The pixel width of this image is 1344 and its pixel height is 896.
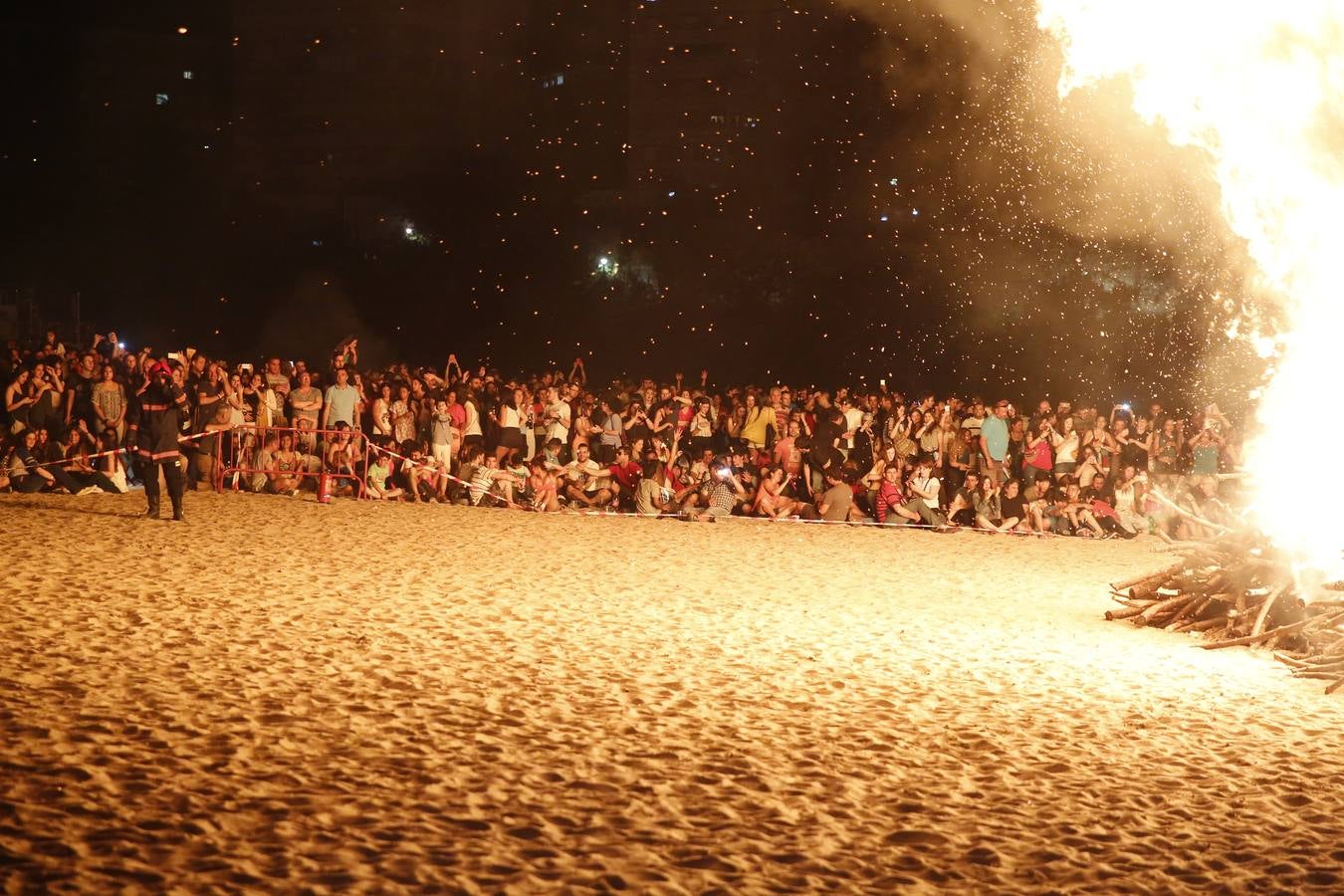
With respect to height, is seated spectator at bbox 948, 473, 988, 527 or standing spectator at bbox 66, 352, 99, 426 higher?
standing spectator at bbox 66, 352, 99, 426

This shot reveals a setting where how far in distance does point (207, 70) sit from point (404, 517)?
91330 millimetres

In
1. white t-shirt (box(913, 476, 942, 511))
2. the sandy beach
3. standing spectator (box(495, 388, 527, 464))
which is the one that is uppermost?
standing spectator (box(495, 388, 527, 464))

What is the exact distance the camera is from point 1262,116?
1114 centimetres

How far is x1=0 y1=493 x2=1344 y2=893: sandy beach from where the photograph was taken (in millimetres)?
5473

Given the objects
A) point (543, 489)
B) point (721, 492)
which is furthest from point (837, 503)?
point (543, 489)

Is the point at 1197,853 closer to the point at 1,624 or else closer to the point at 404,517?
the point at 1,624

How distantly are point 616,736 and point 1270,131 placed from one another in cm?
776

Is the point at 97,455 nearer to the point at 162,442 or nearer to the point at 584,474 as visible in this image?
the point at 162,442

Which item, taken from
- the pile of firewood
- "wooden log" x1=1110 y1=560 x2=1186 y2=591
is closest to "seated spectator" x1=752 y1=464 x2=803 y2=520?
"wooden log" x1=1110 y1=560 x2=1186 y2=591

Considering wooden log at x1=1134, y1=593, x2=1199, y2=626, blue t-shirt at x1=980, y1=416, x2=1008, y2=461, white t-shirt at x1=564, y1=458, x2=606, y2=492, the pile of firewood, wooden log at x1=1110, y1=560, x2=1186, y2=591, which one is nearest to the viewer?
the pile of firewood

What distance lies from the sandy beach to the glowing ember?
2.49 metres

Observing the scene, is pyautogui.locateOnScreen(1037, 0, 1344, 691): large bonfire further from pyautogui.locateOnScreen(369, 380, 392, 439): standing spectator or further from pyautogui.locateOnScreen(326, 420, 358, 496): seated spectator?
pyautogui.locateOnScreen(326, 420, 358, 496): seated spectator

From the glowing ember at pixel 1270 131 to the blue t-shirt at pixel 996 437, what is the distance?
26.0 ft

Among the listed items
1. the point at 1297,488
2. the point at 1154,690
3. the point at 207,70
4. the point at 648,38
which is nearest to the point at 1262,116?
the point at 1297,488
